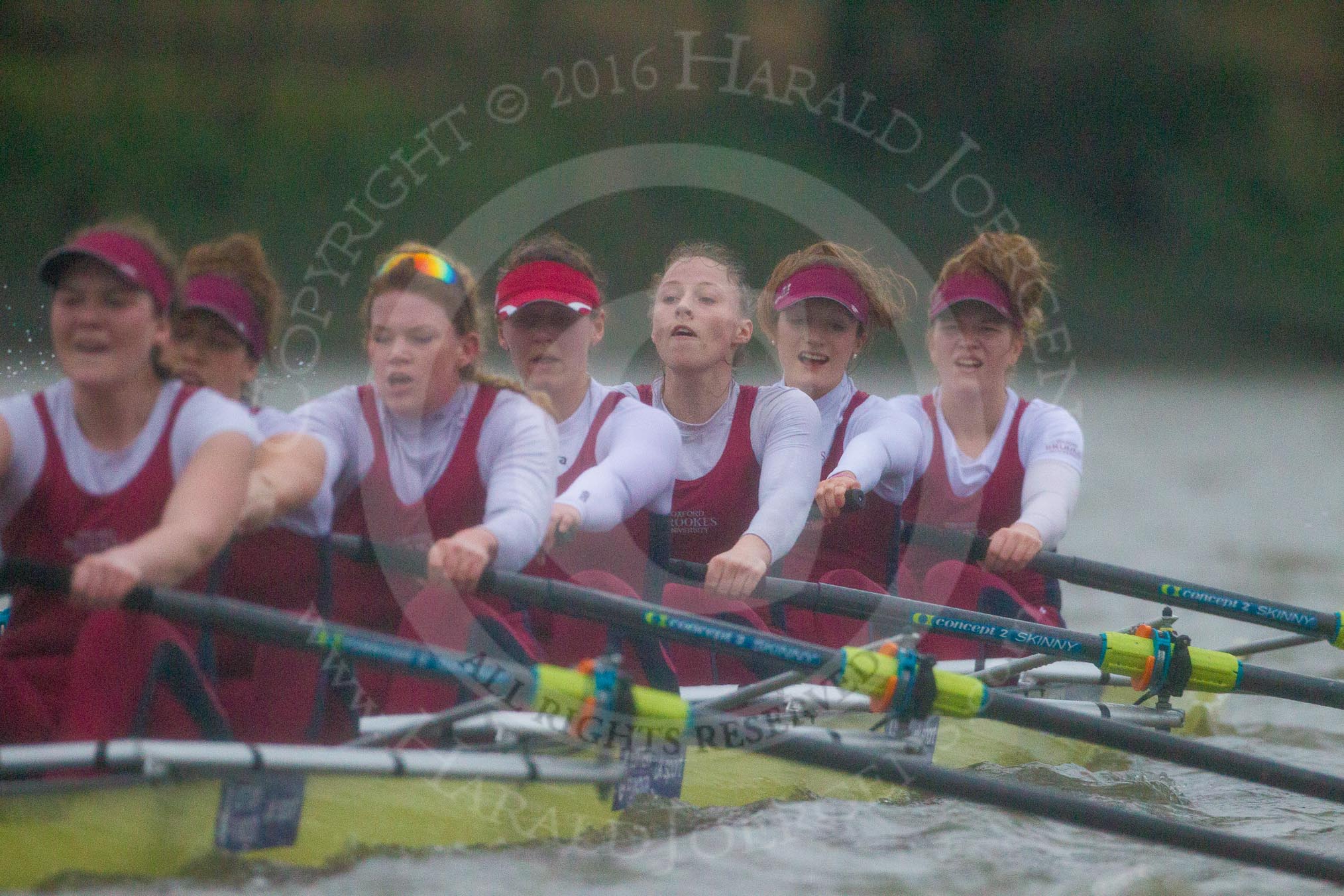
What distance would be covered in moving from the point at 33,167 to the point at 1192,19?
80.4ft

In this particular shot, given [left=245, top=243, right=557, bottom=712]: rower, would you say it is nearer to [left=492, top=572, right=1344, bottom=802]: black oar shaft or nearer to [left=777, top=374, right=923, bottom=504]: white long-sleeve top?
[left=492, top=572, right=1344, bottom=802]: black oar shaft

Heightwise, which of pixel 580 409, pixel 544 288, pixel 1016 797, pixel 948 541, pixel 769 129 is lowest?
pixel 1016 797

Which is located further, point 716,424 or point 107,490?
point 716,424

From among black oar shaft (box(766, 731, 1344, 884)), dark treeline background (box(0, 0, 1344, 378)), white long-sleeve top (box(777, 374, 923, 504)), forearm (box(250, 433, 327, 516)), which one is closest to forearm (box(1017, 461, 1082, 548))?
white long-sleeve top (box(777, 374, 923, 504))

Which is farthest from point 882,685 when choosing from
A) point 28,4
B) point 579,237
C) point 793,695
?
point 28,4

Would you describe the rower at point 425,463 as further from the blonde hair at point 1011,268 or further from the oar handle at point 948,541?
the blonde hair at point 1011,268

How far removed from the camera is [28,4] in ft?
69.9

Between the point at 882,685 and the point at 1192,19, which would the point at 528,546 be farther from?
the point at 1192,19

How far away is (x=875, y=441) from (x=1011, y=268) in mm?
958

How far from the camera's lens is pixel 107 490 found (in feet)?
9.47

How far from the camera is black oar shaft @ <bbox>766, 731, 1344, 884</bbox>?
327cm

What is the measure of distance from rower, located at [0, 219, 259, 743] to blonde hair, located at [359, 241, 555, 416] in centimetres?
76

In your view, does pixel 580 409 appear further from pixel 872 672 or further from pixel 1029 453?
pixel 1029 453

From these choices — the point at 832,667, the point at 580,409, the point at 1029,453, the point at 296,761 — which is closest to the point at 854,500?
the point at 580,409
